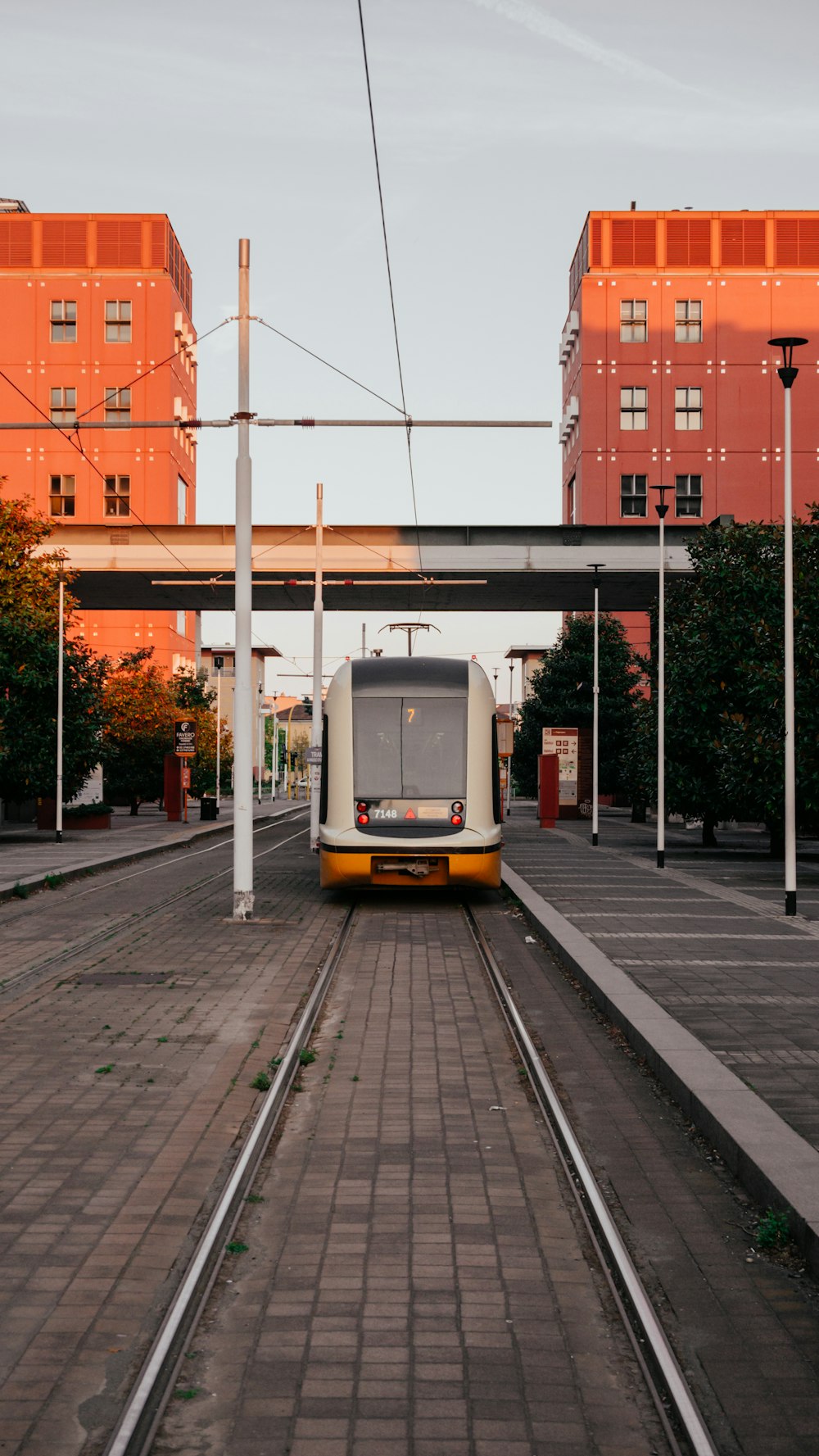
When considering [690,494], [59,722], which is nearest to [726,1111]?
[59,722]

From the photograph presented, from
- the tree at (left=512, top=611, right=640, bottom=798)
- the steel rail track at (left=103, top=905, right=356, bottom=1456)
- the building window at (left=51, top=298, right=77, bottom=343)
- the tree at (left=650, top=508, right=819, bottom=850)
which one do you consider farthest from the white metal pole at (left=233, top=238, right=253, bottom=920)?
the building window at (left=51, top=298, right=77, bottom=343)

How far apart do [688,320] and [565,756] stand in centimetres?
3118

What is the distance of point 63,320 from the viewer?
75312 millimetres

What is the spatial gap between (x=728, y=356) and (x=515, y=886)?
57068 millimetres

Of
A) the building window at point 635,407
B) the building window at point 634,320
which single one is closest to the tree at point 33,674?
the building window at point 635,407

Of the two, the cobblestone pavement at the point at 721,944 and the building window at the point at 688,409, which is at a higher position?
the building window at the point at 688,409

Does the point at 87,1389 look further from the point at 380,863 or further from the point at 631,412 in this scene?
the point at 631,412

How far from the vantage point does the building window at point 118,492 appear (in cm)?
7456

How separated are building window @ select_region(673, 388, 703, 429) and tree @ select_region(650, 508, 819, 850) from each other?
4007 centimetres

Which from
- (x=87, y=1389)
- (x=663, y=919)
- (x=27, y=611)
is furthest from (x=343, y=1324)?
(x=27, y=611)

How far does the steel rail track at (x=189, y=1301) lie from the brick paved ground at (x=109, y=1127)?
0.08 m

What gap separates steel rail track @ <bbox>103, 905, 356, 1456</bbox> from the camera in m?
3.93

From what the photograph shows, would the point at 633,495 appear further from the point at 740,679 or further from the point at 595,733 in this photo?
the point at 740,679

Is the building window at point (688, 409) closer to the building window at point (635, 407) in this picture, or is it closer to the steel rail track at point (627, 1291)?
the building window at point (635, 407)
